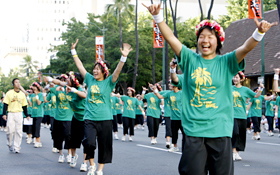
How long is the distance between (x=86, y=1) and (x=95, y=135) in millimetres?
106949

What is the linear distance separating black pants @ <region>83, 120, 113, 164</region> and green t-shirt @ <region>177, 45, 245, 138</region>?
377 cm

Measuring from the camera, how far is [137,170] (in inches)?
355

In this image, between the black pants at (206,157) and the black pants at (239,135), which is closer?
the black pants at (206,157)

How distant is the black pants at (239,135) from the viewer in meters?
10.4

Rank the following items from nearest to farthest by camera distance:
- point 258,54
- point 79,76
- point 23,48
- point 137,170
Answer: point 137,170, point 79,76, point 258,54, point 23,48

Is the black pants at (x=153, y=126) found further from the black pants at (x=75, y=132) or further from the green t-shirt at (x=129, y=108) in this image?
the black pants at (x=75, y=132)

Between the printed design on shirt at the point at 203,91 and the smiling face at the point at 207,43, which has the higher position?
the smiling face at the point at 207,43

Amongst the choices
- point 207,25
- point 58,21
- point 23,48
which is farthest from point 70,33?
point 23,48

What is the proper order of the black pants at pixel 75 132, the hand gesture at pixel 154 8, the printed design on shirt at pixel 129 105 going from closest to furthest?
the hand gesture at pixel 154 8 → the black pants at pixel 75 132 → the printed design on shirt at pixel 129 105

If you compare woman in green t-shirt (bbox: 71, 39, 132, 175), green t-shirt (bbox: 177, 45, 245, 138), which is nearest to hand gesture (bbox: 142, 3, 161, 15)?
green t-shirt (bbox: 177, 45, 245, 138)

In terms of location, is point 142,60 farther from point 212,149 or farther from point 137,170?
Answer: point 212,149

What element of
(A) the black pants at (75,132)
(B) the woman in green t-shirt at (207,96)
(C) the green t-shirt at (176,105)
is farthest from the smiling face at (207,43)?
(C) the green t-shirt at (176,105)

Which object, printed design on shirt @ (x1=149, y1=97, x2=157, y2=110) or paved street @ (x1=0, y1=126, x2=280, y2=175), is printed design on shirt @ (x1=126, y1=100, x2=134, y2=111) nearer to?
printed design on shirt @ (x1=149, y1=97, x2=157, y2=110)

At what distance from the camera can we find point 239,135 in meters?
10.5
